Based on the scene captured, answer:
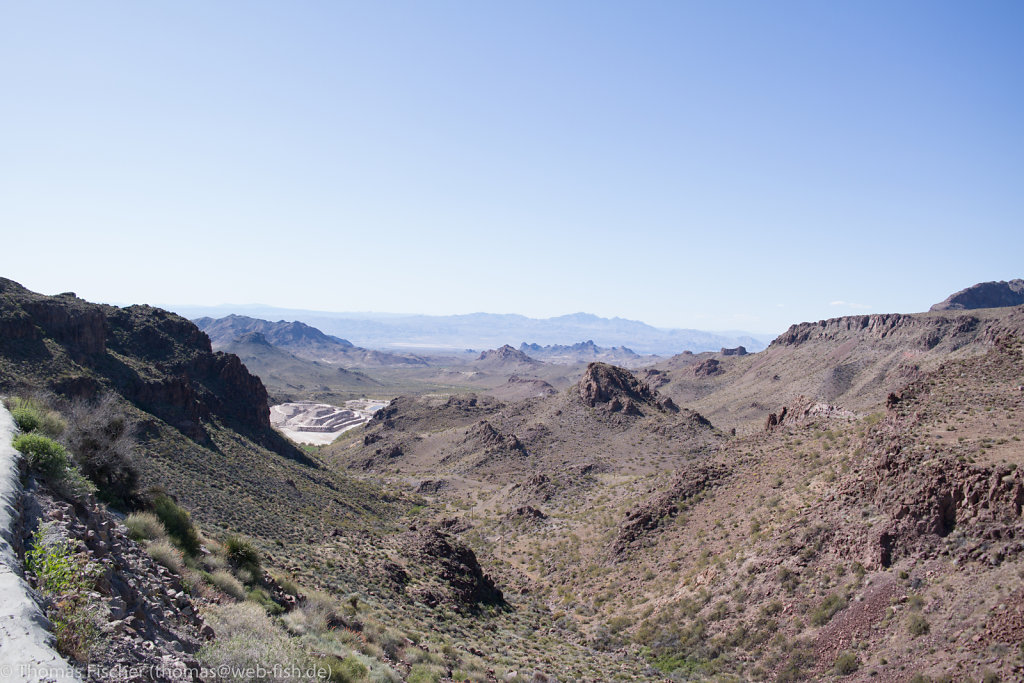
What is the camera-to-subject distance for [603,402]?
6688cm

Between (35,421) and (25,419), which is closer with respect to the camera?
(25,419)

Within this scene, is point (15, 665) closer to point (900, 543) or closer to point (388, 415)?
point (900, 543)

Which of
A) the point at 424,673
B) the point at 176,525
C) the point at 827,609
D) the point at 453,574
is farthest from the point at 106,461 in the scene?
the point at 827,609

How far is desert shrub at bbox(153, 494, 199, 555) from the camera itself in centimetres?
1440

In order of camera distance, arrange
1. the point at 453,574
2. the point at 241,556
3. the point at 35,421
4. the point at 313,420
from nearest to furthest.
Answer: the point at 35,421 → the point at 241,556 → the point at 453,574 → the point at 313,420

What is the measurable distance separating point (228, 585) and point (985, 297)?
16885 cm

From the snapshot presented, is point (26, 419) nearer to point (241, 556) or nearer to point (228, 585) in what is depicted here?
point (241, 556)

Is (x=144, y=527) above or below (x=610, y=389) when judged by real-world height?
below

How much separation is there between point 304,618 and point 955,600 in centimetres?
1790

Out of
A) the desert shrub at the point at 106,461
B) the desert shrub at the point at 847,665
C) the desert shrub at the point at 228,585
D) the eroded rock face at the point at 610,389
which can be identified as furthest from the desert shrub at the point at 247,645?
the eroded rock face at the point at 610,389

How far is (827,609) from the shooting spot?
17.8 m

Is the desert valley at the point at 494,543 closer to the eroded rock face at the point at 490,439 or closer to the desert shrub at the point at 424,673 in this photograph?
the desert shrub at the point at 424,673

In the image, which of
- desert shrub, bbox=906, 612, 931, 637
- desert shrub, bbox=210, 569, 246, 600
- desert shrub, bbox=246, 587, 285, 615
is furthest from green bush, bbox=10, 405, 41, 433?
desert shrub, bbox=906, 612, 931, 637

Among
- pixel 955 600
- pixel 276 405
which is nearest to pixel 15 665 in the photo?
pixel 955 600
